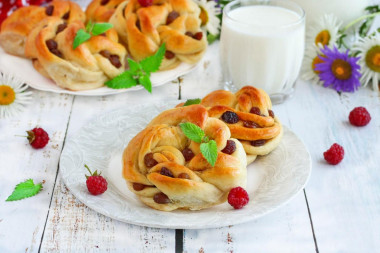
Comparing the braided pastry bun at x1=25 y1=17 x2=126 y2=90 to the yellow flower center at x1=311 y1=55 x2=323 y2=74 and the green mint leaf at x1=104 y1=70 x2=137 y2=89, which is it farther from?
the yellow flower center at x1=311 y1=55 x2=323 y2=74

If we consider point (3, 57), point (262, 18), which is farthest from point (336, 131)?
point (3, 57)

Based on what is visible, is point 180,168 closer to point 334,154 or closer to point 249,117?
point 249,117

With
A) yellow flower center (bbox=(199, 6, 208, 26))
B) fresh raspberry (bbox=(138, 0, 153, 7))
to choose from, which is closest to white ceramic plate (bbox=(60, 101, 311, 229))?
fresh raspberry (bbox=(138, 0, 153, 7))

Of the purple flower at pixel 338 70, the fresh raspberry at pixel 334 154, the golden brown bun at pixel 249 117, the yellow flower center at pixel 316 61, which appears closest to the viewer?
the golden brown bun at pixel 249 117

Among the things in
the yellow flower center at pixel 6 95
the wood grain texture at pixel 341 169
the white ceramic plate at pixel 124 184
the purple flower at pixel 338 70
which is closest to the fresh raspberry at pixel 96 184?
the white ceramic plate at pixel 124 184

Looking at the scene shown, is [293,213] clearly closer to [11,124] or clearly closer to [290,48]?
[290,48]

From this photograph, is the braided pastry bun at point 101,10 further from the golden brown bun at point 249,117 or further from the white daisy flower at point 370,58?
the white daisy flower at point 370,58
